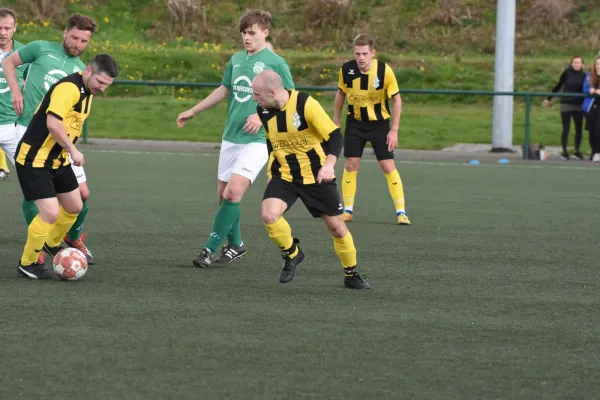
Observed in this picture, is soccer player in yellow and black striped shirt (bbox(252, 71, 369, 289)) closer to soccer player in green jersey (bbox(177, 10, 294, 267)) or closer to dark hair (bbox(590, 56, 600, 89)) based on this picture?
soccer player in green jersey (bbox(177, 10, 294, 267))

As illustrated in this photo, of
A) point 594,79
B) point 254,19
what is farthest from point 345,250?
point 594,79

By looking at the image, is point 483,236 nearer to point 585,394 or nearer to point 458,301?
point 458,301

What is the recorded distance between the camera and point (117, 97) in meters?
26.6

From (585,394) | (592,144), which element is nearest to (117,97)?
(592,144)

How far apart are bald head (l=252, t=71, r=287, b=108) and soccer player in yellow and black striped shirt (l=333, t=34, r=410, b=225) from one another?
4.03 meters

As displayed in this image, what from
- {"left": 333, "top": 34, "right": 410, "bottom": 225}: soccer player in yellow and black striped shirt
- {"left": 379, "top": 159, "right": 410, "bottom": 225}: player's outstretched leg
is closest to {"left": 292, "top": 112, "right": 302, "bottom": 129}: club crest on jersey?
{"left": 333, "top": 34, "right": 410, "bottom": 225}: soccer player in yellow and black striped shirt

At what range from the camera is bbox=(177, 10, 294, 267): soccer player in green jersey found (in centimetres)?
854

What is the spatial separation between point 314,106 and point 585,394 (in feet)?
9.38

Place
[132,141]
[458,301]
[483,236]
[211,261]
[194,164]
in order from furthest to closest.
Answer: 1. [132,141]
2. [194,164]
3. [483,236]
4. [211,261]
5. [458,301]

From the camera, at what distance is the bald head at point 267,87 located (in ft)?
23.8

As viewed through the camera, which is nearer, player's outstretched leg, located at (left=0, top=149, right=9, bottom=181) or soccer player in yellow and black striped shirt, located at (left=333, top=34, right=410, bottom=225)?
soccer player in yellow and black striped shirt, located at (left=333, top=34, right=410, bottom=225)

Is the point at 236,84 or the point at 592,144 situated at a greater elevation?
the point at 236,84

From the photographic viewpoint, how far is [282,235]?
766 cm

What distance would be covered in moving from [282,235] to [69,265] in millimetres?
1366
